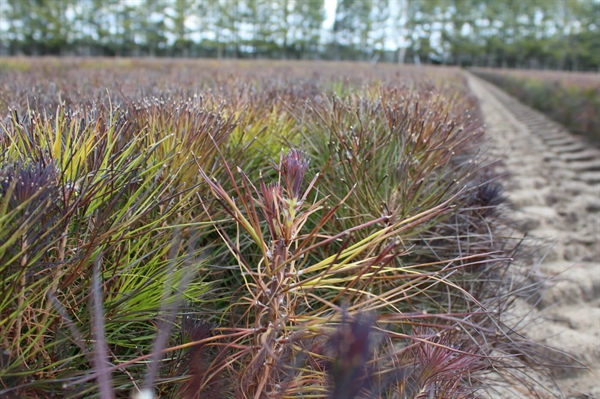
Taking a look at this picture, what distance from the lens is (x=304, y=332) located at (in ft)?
3.25

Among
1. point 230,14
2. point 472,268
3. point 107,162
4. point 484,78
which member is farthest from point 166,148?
point 230,14

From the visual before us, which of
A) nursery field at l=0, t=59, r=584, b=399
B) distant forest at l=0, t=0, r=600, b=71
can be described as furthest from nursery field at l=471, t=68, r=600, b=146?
distant forest at l=0, t=0, r=600, b=71

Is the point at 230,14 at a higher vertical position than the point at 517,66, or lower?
higher

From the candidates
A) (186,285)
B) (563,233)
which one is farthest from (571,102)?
(186,285)

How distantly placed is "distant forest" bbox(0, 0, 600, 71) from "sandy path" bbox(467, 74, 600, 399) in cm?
4620

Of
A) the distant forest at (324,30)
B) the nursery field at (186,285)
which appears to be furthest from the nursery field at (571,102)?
the distant forest at (324,30)

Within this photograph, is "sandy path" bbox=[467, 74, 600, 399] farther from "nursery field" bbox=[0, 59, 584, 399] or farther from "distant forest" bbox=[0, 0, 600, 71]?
"distant forest" bbox=[0, 0, 600, 71]

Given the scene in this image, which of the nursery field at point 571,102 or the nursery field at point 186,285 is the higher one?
the nursery field at point 571,102

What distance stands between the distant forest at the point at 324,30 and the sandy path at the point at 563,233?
46197 millimetres

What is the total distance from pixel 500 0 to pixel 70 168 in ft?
251

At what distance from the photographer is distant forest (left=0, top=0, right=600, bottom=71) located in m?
47.5

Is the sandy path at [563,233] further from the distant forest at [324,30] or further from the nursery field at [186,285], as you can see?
the distant forest at [324,30]

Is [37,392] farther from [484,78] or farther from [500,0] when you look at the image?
[500,0]

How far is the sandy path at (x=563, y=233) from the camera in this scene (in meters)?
2.31
